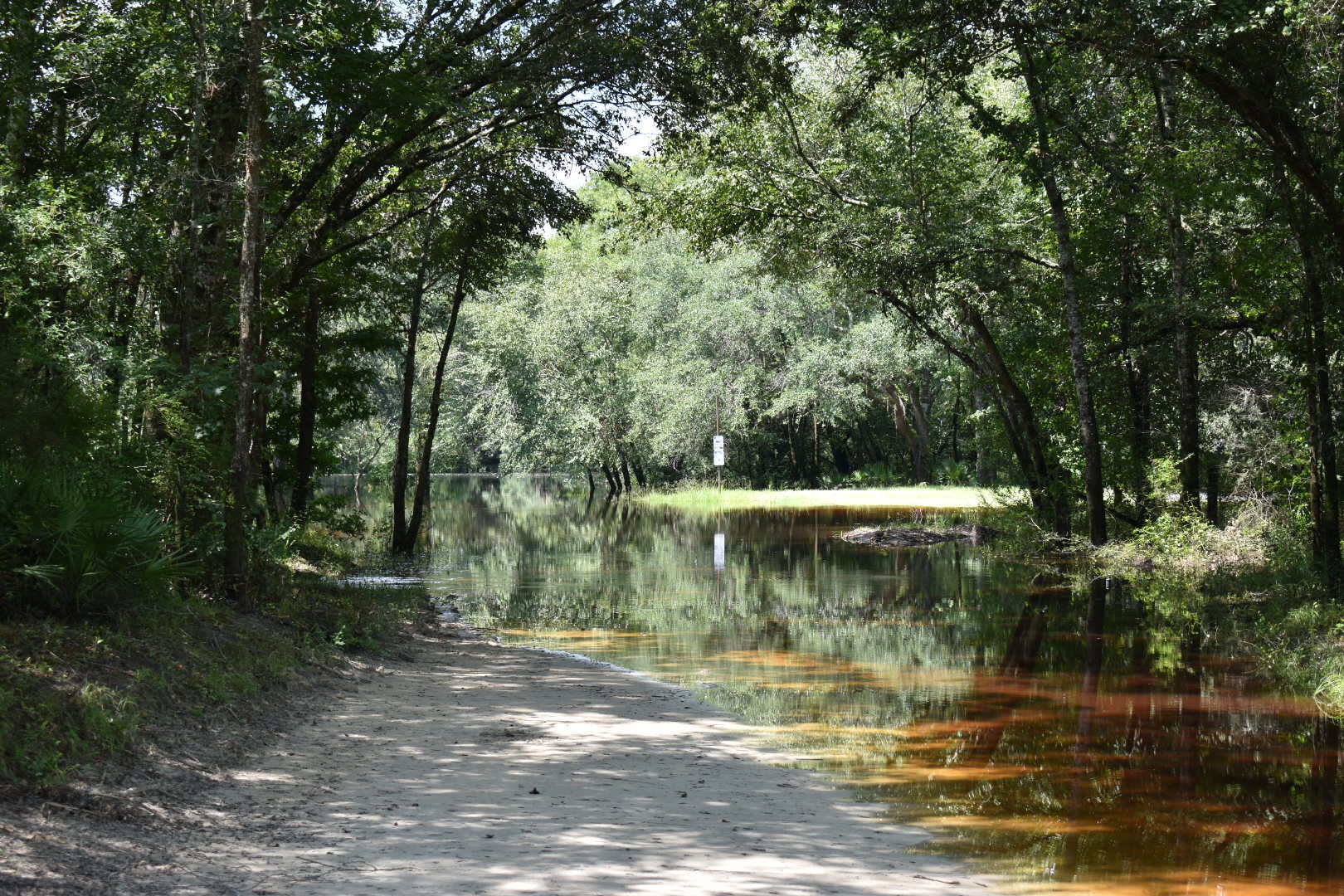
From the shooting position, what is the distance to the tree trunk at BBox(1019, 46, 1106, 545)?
820 inches

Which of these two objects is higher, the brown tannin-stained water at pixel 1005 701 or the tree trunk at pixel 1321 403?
the tree trunk at pixel 1321 403

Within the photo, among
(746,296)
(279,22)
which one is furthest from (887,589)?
(746,296)

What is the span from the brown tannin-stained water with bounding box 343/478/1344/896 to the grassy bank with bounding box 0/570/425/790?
4203 millimetres

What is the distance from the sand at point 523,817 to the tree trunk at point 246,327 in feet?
8.12

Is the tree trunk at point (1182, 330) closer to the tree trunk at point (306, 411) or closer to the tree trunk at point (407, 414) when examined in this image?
the tree trunk at point (407, 414)

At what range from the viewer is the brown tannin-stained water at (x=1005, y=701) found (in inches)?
267

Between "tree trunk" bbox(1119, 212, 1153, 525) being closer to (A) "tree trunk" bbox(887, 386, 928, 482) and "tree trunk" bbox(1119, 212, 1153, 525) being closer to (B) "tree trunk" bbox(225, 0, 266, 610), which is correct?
(B) "tree trunk" bbox(225, 0, 266, 610)

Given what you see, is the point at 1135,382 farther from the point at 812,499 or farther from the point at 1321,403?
the point at 812,499

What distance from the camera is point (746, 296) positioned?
51000 mm

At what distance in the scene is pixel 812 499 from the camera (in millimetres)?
50875

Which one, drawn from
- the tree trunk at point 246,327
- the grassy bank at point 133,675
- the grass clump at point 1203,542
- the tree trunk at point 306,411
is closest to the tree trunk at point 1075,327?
the grass clump at point 1203,542

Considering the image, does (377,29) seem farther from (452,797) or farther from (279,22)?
(452,797)

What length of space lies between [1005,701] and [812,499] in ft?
131

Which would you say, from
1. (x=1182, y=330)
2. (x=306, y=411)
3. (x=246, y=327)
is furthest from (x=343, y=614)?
(x=1182, y=330)
